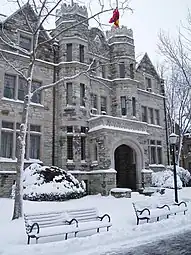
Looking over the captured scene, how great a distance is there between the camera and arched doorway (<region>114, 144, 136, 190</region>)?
71.7ft

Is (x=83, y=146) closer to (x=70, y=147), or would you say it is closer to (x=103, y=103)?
(x=70, y=147)

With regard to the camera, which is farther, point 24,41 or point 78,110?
point 24,41

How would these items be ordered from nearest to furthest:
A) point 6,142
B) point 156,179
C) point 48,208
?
point 48,208 < point 6,142 < point 156,179

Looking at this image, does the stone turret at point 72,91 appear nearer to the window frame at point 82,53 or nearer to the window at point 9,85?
the window frame at point 82,53

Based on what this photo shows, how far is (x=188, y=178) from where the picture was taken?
24047mm

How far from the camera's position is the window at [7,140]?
58.5 ft

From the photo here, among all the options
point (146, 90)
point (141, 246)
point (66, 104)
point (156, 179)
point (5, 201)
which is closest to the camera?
point (141, 246)

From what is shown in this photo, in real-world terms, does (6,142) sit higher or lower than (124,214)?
higher

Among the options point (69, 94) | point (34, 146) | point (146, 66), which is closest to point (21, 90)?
point (69, 94)

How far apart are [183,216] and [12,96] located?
531 inches

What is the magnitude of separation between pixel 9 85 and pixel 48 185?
26.7ft

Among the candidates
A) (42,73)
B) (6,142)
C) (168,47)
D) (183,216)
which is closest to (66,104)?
(42,73)

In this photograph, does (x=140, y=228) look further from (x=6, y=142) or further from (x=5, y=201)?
(x=6, y=142)

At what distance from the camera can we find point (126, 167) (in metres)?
22.6
